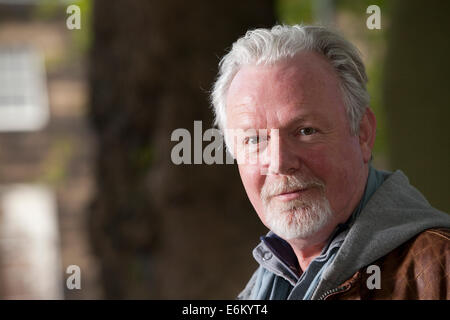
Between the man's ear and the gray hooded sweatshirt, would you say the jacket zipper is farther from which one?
the man's ear

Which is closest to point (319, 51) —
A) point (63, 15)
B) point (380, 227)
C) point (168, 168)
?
point (380, 227)

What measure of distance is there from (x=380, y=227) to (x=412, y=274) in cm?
15

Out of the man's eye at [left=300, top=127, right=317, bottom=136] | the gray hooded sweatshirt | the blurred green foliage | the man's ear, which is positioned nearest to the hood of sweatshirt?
the gray hooded sweatshirt

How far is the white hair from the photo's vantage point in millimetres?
1560

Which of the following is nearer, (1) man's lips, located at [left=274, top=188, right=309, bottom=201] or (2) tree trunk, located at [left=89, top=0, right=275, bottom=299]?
(1) man's lips, located at [left=274, top=188, right=309, bottom=201]

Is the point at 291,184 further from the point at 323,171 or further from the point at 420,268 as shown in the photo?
the point at 420,268

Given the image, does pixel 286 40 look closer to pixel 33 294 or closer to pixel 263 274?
pixel 263 274

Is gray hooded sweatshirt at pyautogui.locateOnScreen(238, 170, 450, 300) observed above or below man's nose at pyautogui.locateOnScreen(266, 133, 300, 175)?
below

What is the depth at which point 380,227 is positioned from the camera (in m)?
1.58

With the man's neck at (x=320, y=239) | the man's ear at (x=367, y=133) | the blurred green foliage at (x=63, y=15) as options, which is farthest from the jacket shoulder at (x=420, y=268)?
the blurred green foliage at (x=63, y=15)

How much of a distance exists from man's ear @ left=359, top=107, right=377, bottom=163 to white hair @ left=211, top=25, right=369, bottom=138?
0.12ft

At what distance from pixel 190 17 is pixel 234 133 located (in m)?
2.21

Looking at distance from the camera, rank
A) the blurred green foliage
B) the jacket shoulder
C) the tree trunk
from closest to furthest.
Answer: the jacket shoulder, the tree trunk, the blurred green foliage
